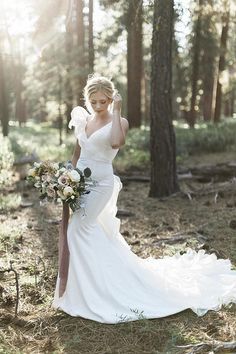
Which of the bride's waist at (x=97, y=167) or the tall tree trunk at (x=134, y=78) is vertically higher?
the tall tree trunk at (x=134, y=78)

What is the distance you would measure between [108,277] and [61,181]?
3.95 feet

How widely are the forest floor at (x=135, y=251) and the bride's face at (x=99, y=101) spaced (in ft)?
7.72

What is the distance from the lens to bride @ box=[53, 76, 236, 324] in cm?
526

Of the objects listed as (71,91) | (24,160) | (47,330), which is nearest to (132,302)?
(47,330)

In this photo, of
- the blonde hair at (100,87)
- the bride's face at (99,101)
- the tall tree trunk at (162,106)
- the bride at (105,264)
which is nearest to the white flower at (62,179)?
the bride at (105,264)

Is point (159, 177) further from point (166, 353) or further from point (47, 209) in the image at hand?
point (166, 353)

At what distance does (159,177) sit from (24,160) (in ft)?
21.3

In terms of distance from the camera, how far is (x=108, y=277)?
5.38 metres

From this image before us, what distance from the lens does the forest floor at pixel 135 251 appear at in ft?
15.2

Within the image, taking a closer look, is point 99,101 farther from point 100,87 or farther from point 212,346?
point 212,346

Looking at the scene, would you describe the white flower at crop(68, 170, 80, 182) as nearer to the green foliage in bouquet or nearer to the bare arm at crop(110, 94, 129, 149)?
the bare arm at crop(110, 94, 129, 149)

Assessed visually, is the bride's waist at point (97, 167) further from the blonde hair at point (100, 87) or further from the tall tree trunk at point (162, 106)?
the tall tree trunk at point (162, 106)

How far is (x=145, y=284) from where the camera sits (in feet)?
18.2

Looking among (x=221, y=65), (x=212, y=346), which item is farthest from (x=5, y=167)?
(x=221, y=65)
